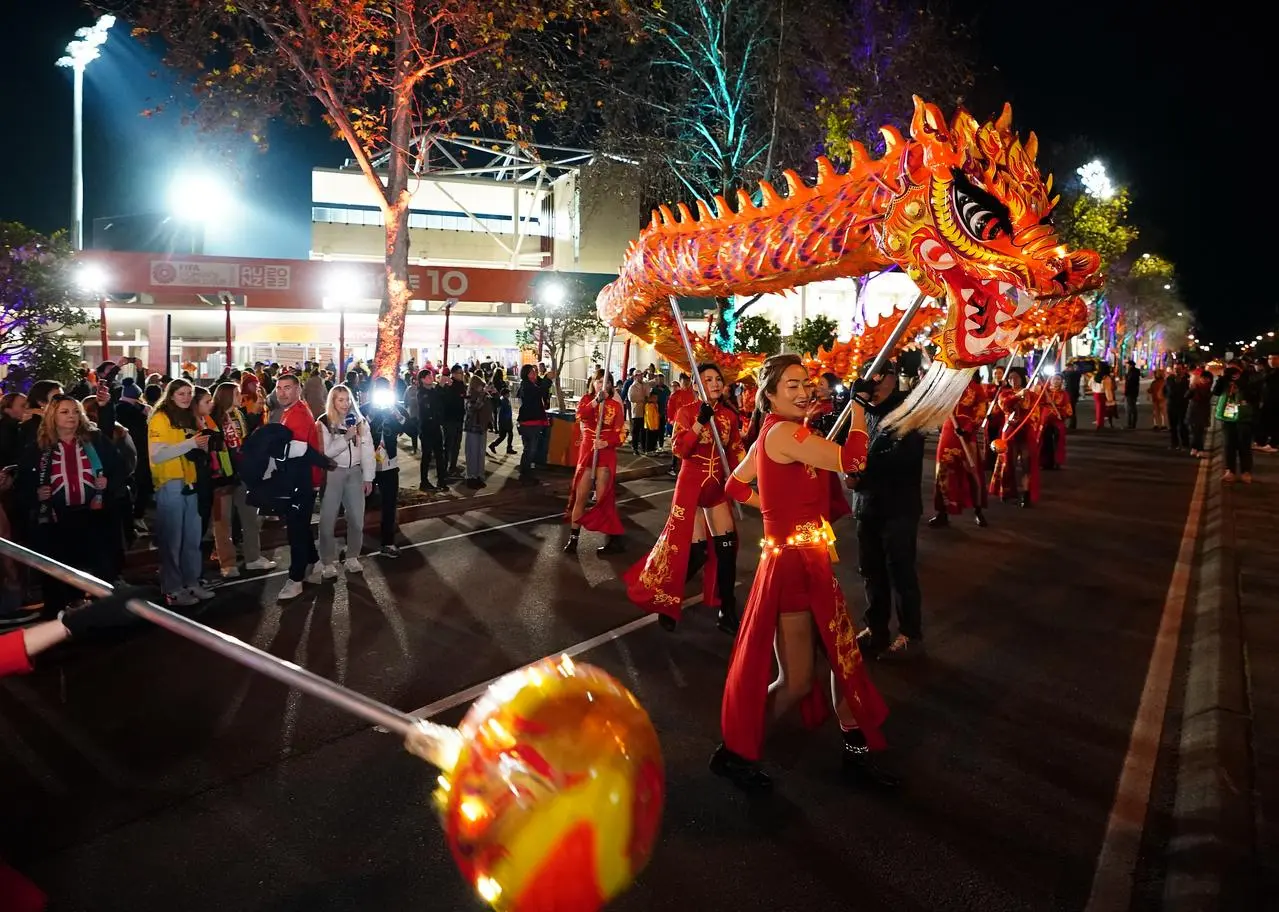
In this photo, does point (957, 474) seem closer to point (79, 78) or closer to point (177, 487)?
point (177, 487)

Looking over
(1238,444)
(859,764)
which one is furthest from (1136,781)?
(1238,444)

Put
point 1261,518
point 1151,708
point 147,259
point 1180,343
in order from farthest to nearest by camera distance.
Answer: point 1180,343
point 147,259
point 1261,518
point 1151,708

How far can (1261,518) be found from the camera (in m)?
10.7

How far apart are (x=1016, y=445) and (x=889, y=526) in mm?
8288

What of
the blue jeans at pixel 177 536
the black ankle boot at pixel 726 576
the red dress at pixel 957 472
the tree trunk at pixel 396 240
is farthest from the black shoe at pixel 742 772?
the tree trunk at pixel 396 240

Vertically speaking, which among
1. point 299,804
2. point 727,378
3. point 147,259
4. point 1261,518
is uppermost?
point 147,259

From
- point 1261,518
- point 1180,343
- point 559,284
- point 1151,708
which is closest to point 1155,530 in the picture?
point 1261,518

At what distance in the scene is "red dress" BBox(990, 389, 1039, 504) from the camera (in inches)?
500

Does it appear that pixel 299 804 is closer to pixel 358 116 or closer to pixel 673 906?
pixel 673 906

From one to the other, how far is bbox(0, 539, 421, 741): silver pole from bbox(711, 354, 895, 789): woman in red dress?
2.05 meters

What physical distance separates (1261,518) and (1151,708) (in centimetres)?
727

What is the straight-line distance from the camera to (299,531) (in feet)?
24.7

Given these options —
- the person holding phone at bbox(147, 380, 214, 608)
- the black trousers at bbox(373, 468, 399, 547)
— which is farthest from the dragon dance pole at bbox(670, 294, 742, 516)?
the black trousers at bbox(373, 468, 399, 547)

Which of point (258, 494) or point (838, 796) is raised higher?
point (258, 494)
